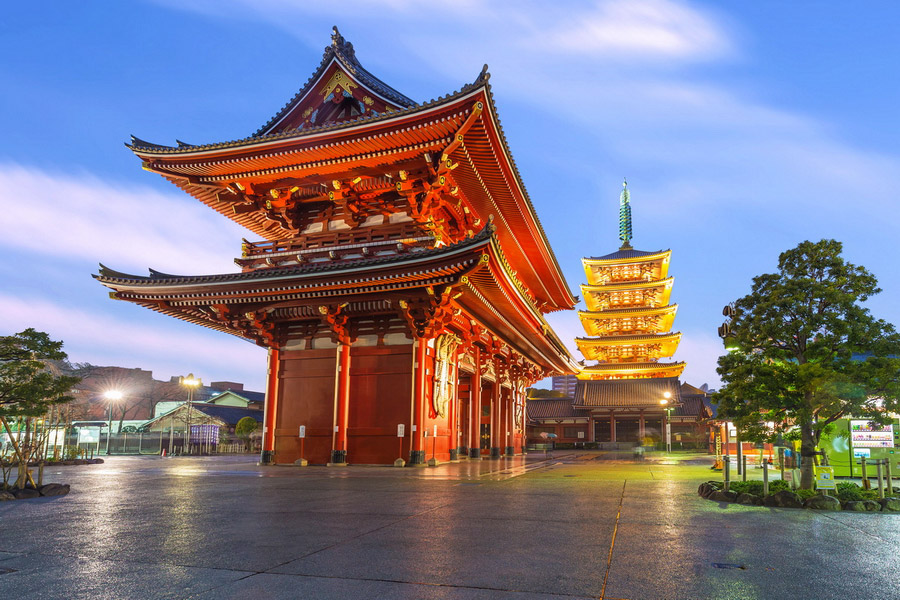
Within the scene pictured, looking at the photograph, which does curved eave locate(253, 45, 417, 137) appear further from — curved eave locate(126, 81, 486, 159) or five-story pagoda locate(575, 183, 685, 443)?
five-story pagoda locate(575, 183, 685, 443)

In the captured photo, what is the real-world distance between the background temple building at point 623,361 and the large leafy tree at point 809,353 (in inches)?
1891

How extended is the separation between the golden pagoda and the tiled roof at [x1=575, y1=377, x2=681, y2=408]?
1189 millimetres

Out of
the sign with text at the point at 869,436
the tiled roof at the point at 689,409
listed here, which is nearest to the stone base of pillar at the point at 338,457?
the sign with text at the point at 869,436

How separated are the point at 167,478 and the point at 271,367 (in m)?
7.89

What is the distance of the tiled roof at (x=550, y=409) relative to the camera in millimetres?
64062

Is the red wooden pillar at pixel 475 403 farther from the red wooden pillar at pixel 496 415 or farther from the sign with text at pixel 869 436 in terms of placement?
the sign with text at pixel 869 436

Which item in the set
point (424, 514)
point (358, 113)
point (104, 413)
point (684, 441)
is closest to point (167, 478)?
point (424, 514)

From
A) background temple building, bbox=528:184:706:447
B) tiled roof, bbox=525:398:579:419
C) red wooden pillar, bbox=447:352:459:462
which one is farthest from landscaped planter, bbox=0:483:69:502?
tiled roof, bbox=525:398:579:419

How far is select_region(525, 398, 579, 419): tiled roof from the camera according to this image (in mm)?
64062

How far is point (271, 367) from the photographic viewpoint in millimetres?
24156

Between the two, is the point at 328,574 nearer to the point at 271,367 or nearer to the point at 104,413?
the point at 271,367

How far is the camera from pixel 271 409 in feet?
78.5

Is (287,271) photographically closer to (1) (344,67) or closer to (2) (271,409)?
(2) (271,409)

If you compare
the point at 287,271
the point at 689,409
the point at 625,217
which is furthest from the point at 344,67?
the point at 625,217
